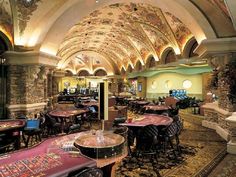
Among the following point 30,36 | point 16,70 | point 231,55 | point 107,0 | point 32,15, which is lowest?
point 16,70

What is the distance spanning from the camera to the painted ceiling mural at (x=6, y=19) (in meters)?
6.48

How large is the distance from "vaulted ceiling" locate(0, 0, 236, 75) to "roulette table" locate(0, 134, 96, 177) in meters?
4.25

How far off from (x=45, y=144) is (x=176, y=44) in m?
9.98

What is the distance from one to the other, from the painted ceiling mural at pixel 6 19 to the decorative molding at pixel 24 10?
13.5 inches

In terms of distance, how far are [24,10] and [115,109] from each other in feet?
17.7

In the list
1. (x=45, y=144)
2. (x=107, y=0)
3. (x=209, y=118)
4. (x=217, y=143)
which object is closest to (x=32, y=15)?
(x=107, y=0)

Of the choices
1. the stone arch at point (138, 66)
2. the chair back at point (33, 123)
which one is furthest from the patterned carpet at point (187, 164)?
the stone arch at point (138, 66)

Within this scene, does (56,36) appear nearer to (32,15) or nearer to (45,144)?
(32,15)

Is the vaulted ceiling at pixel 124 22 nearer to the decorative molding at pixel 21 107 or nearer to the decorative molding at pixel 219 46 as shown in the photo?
the decorative molding at pixel 219 46

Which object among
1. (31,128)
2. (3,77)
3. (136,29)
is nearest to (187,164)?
(31,128)

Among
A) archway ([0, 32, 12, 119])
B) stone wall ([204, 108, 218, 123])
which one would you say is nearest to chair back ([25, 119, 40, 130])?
archway ([0, 32, 12, 119])

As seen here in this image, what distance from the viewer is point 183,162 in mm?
4457

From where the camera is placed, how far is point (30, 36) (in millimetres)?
7195

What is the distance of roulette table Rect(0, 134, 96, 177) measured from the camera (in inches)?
76.0
